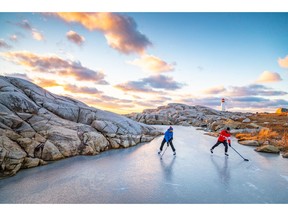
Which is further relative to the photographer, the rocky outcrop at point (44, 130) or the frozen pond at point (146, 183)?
the rocky outcrop at point (44, 130)

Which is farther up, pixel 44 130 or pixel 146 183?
pixel 44 130

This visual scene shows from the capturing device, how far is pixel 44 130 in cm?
1095

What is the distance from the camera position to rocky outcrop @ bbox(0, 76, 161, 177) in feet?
28.6

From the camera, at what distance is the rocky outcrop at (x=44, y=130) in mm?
8703

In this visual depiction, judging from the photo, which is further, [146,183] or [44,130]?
[44,130]

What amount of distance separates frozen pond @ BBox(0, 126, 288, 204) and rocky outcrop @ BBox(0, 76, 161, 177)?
2.90 feet

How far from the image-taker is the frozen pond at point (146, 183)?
5914 millimetres

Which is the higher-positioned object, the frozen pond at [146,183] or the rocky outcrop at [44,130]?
the rocky outcrop at [44,130]

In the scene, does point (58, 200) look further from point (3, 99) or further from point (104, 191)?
point (3, 99)

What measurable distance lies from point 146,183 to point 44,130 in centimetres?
797

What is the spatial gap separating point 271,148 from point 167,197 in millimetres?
13508

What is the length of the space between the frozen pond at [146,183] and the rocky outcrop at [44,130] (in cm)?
88

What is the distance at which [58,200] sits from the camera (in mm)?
5664

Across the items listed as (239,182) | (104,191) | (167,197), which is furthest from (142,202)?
(239,182)
